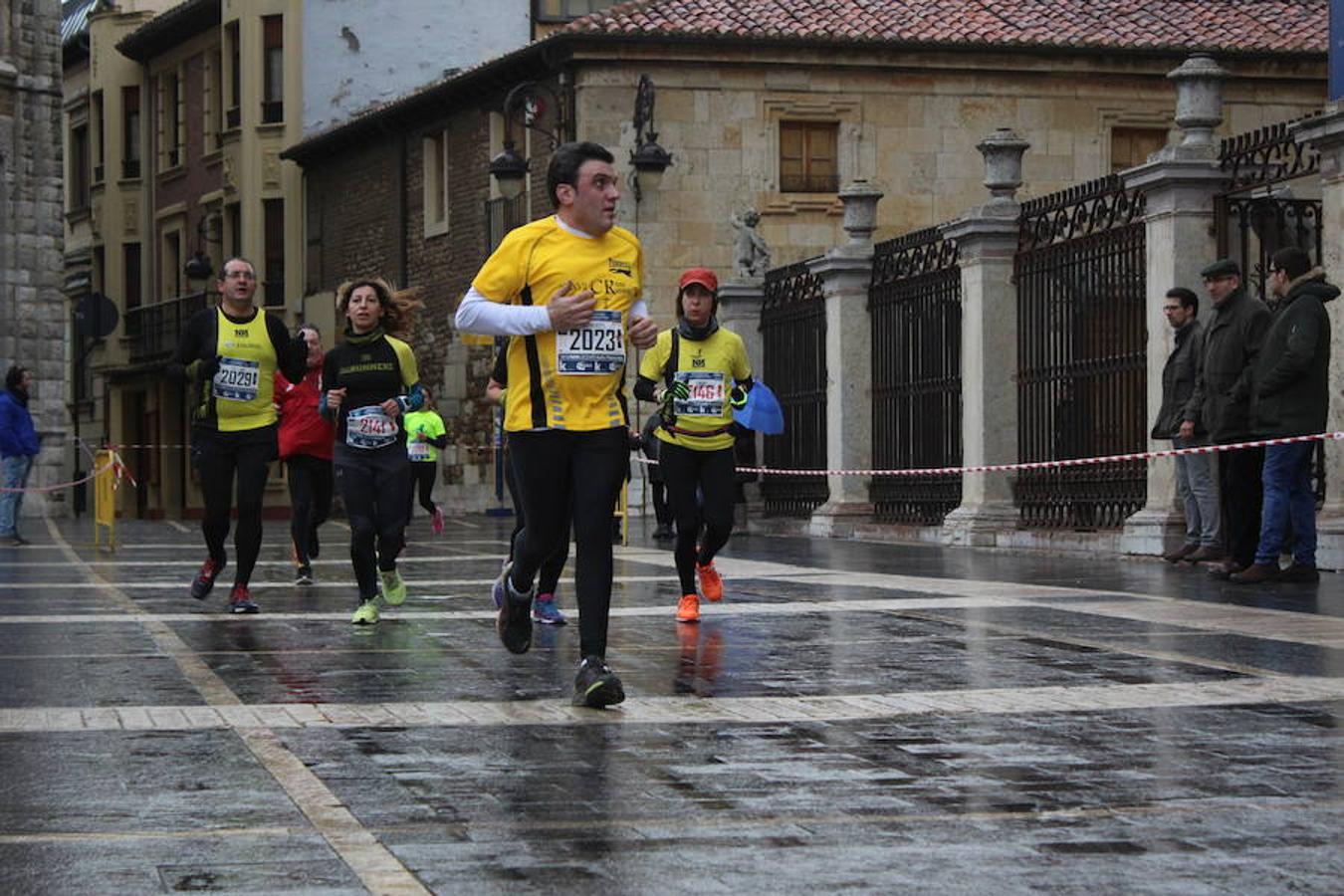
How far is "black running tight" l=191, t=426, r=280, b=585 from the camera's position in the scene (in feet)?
44.5

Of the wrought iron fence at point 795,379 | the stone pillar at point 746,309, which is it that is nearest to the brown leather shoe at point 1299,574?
the wrought iron fence at point 795,379

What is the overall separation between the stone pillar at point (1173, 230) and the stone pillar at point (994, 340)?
9.80ft

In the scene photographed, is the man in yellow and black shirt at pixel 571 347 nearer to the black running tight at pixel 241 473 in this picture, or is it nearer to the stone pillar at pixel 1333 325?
the black running tight at pixel 241 473

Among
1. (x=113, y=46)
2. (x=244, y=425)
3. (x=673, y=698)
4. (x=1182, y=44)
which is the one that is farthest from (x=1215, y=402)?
(x=113, y=46)

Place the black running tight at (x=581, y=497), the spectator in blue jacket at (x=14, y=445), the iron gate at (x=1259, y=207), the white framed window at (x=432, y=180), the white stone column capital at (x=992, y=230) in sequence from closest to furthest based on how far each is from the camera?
the black running tight at (x=581, y=497), the iron gate at (x=1259, y=207), the white stone column capital at (x=992, y=230), the spectator in blue jacket at (x=14, y=445), the white framed window at (x=432, y=180)

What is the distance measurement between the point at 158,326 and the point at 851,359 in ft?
114

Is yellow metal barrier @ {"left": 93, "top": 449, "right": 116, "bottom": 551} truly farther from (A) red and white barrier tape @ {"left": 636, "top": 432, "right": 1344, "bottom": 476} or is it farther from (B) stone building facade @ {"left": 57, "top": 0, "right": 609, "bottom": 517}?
(B) stone building facade @ {"left": 57, "top": 0, "right": 609, "bottom": 517}

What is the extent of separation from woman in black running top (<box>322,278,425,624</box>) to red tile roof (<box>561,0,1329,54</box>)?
23990mm

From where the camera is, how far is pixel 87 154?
63.8m

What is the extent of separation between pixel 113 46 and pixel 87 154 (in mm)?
3621

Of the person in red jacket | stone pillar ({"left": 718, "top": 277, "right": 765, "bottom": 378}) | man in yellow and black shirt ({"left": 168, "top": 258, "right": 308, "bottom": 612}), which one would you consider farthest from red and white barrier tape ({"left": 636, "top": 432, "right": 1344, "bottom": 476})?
man in yellow and black shirt ({"left": 168, "top": 258, "right": 308, "bottom": 612})

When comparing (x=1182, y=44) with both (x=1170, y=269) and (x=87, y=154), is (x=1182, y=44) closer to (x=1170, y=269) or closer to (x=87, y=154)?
(x=1170, y=269)

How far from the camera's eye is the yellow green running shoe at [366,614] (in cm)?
1249

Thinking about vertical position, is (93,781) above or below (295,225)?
below
